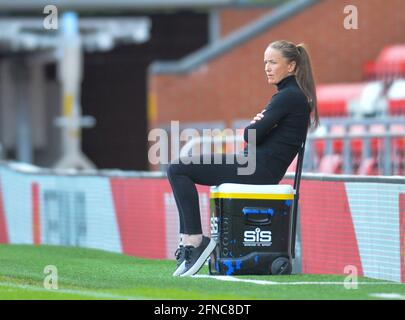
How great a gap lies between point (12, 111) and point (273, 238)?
27987 millimetres

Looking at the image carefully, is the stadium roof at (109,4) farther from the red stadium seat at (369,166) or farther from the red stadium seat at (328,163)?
the red stadium seat at (369,166)

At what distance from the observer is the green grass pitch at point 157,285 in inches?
329

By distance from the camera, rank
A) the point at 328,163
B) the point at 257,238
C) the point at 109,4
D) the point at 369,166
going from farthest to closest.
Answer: the point at 109,4 < the point at 328,163 < the point at 369,166 < the point at 257,238

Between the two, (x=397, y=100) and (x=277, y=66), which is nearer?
(x=277, y=66)

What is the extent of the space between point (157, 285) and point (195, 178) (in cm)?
107

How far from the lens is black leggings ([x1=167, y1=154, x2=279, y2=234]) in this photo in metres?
9.66

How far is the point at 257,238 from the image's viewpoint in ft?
32.2

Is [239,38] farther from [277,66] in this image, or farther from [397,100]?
[277,66]

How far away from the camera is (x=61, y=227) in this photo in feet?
53.6

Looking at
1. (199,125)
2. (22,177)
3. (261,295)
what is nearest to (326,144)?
(22,177)

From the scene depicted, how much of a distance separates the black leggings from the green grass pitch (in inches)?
17.2

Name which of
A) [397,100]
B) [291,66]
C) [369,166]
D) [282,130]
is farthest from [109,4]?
[282,130]
